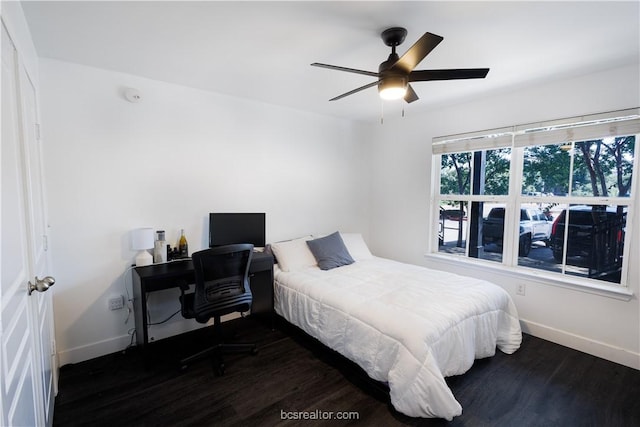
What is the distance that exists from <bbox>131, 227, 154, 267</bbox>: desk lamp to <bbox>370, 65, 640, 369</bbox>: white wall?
3.04 metres

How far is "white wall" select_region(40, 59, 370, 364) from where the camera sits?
2418mm

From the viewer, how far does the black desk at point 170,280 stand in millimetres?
2361

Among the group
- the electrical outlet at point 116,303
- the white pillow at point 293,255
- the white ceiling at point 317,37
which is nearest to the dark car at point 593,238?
the white ceiling at point 317,37

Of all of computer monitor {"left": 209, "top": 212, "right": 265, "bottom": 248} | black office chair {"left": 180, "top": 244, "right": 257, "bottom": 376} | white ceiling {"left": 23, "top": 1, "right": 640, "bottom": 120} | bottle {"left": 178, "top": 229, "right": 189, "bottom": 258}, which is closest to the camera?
white ceiling {"left": 23, "top": 1, "right": 640, "bottom": 120}

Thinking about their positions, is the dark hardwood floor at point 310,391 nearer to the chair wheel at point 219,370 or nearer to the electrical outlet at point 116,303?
the chair wheel at point 219,370

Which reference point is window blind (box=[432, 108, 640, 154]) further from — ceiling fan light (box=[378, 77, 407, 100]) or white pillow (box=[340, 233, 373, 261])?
ceiling fan light (box=[378, 77, 407, 100])

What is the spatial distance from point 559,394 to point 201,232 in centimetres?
329

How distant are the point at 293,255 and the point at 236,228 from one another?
0.68 metres

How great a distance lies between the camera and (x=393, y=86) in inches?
78.0

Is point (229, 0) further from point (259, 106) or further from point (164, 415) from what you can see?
point (164, 415)

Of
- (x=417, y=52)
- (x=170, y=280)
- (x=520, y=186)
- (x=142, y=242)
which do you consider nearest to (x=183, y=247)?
(x=142, y=242)

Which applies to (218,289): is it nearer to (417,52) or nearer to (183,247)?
(183,247)

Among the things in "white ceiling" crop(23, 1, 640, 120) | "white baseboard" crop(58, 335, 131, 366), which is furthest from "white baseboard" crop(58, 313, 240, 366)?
"white ceiling" crop(23, 1, 640, 120)

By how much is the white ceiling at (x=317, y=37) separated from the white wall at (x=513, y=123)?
0.21m
